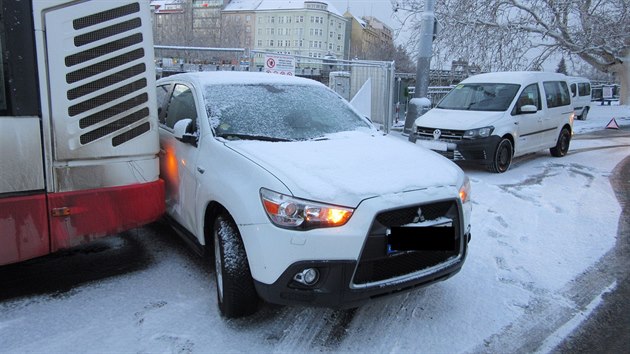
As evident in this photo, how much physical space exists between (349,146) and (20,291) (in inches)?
116

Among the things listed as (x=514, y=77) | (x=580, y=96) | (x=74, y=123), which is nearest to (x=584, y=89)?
(x=580, y=96)

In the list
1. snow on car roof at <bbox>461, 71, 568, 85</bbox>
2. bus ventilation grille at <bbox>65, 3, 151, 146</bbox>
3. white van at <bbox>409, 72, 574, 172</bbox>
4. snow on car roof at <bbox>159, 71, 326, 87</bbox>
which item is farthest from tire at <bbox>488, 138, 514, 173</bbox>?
bus ventilation grille at <bbox>65, 3, 151, 146</bbox>

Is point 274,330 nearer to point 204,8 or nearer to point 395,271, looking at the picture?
point 395,271

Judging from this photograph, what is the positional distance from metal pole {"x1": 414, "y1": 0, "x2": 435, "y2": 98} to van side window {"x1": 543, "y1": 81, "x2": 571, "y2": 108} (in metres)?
2.51

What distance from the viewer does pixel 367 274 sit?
2986mm

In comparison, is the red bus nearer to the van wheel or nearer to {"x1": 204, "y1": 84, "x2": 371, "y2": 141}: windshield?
{"x1": 204, "y1": 84, "x2": 371, "y2": 141}: windshield

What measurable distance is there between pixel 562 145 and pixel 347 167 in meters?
9.36

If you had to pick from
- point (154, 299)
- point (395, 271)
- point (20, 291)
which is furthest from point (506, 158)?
point (20, 291)

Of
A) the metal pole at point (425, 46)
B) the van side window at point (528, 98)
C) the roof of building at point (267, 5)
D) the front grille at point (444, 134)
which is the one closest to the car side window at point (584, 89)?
the van side window at point (528, 98)

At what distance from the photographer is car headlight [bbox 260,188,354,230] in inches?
114

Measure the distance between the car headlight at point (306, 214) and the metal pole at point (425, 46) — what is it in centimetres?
862

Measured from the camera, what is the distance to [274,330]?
3336mm

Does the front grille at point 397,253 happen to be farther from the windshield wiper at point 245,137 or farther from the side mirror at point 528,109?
the side mirror at point 528,109

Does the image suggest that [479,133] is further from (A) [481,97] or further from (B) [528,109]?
(A) [481,97]
